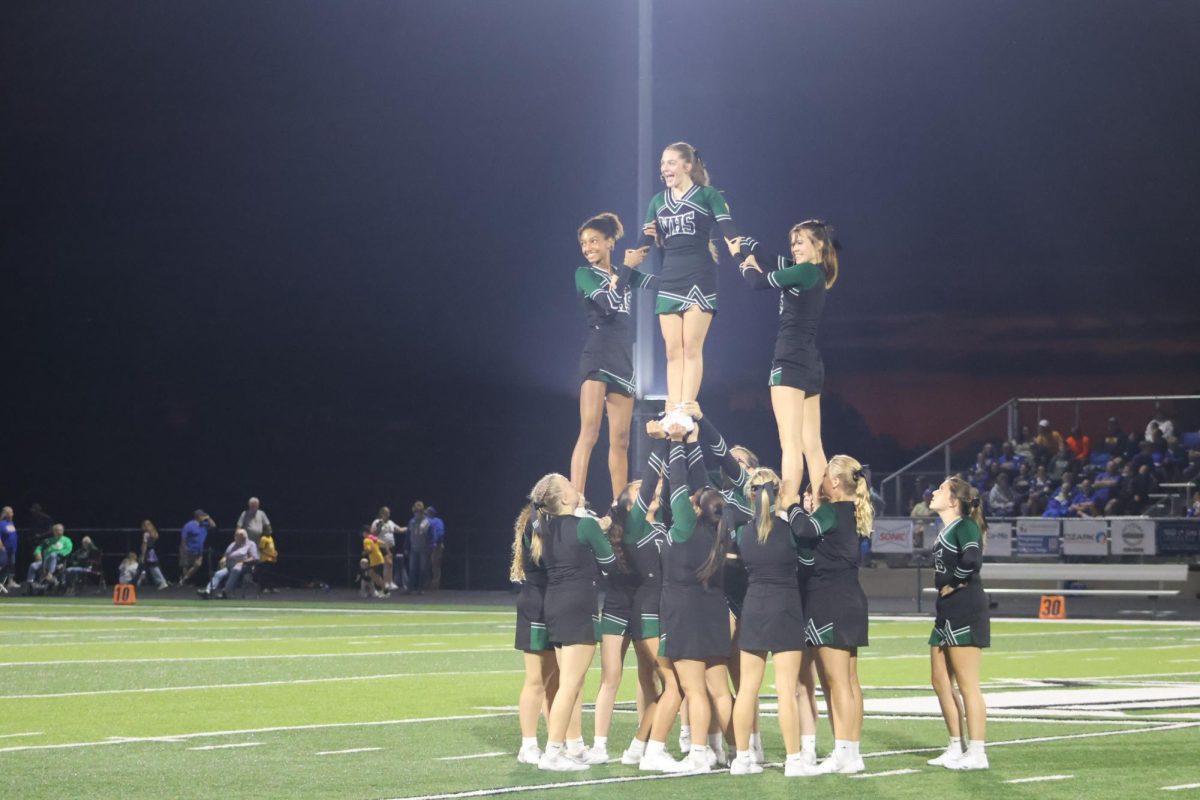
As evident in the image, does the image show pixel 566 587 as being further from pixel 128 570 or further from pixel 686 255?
pixel 128 570

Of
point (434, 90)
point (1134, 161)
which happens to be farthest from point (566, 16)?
point (1134, 161)

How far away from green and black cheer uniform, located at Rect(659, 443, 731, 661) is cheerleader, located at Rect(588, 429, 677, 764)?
0.97ft

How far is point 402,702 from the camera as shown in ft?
45.2

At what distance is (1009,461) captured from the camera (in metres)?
33.2

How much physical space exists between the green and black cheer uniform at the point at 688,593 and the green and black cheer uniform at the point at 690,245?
0.93 metres

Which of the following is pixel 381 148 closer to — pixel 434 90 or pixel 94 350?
pixel 434 90

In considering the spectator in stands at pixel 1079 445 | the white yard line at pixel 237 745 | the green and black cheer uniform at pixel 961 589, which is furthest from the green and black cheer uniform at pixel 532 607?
the spectator in stands at pixel 1079 445

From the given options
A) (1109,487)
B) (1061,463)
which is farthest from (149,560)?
(1109,487)

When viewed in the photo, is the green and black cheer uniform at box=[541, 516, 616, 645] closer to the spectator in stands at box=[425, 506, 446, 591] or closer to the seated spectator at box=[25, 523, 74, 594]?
the spectator in stands at box=[425, 506, 446, 591]

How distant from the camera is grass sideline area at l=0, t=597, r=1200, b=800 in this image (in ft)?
30.2

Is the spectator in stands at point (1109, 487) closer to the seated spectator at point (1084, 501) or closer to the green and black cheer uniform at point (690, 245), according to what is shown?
the seated spectator at point (1084, 501)

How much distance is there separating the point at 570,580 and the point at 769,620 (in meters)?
1.20

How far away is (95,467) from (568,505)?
1519 inches

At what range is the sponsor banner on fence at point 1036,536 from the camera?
28000 millimetres
